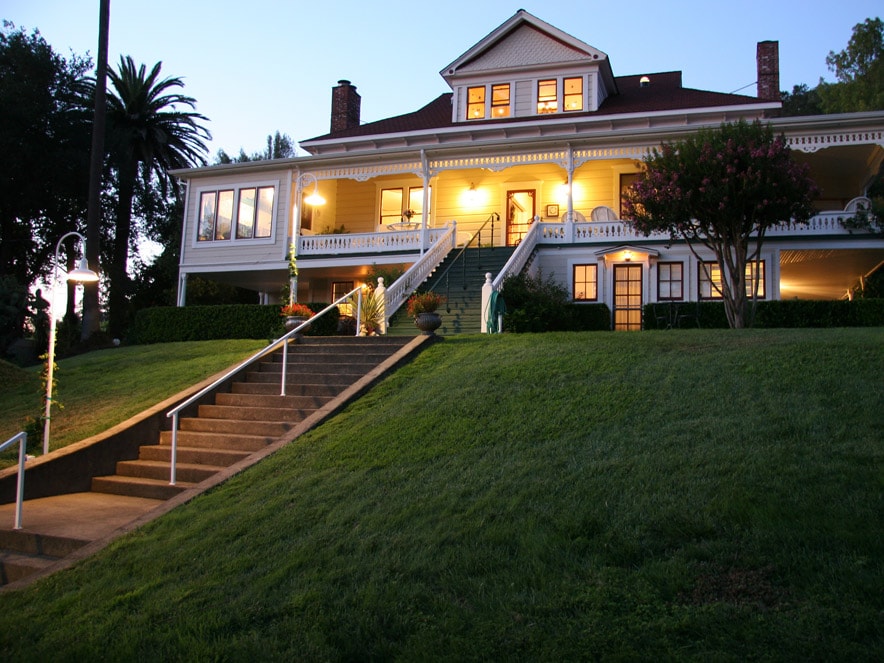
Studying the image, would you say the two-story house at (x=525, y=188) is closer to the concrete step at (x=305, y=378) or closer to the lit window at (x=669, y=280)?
the lit window at (x=669, y=280)

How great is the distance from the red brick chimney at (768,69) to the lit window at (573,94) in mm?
5876

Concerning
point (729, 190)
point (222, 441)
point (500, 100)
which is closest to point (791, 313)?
point (729, 190)

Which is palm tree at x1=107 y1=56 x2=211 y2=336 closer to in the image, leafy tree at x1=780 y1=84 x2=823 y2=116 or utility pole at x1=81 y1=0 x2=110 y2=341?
utility pole at x1=81 y1=0 x2=110 y2=341

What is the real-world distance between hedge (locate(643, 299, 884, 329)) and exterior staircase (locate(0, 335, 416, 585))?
7.94m

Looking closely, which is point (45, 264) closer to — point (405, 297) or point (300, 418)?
point (405, 297)

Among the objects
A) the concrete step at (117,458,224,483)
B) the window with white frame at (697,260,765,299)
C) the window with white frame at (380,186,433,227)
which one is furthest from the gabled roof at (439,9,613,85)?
the concrete step at (117,458,224,483)

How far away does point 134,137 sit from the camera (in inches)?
1280

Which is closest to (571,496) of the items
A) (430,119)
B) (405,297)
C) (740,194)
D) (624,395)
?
(624,395)

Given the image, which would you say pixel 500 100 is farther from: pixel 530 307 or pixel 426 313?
pixel 426 313

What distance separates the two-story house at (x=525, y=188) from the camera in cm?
2120

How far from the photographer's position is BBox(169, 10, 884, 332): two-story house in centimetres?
2120

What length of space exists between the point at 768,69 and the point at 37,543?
25.4 metres

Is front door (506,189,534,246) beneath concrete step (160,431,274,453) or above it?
above

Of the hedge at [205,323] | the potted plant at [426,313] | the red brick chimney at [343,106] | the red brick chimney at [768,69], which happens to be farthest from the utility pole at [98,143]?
the red brick chimney at [768,69]
